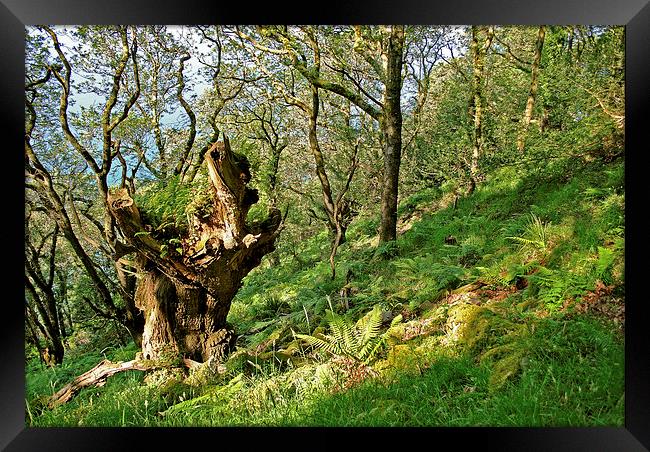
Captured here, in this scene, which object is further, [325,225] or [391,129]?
[325,225]

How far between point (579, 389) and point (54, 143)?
441 cm

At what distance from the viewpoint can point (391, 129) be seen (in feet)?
12.2

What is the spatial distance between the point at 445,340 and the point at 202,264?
1808 millimetres

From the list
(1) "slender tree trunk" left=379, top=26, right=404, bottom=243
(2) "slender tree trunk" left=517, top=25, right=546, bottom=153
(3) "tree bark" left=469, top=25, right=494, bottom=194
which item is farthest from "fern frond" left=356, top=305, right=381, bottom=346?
(2) "slender tree trunk" left=517, top=25, right=546, bottom=153

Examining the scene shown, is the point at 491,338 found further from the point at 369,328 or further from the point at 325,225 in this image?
the point at 325,225

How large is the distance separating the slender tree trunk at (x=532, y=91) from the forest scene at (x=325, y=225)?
0.05 ft

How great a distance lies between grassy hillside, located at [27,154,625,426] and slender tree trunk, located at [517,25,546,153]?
0.25 meters

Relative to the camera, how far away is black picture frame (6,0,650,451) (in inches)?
99.9

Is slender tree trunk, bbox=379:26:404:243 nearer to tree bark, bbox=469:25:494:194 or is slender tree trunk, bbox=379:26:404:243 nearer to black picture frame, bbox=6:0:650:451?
tree bark, bbox=469:25:494:194

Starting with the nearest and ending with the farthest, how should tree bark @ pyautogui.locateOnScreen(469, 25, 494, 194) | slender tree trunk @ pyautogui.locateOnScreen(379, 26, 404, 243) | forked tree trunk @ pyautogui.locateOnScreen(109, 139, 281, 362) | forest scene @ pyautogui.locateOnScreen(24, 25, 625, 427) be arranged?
forest scene @ pyautogui.locateOnScreen(24, 25, 625, 427), forked tree trunk @ pyautogui.locateOnScreen(109, 139, 281, 362), tree bark @ pyautogui.locateOnScreen(469, 25, 494, 194), slender tree trunk @ pyautogui.locateOnScreen(379, 26, 404, 243)

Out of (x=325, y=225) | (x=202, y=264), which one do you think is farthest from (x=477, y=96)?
(x=202, y=264)

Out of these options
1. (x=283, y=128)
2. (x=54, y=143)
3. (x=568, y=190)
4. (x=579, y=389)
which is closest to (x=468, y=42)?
(x=568, y=190)
